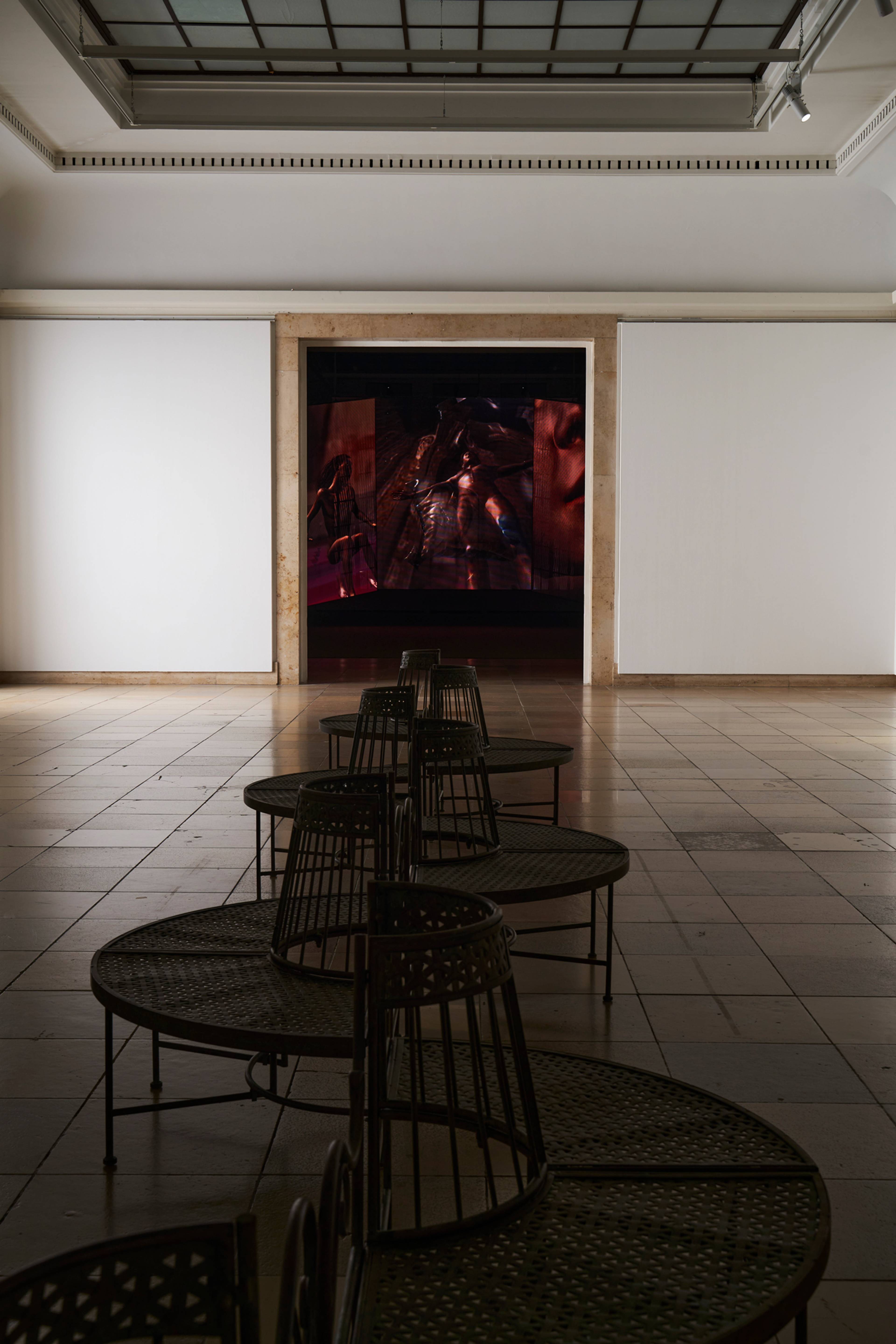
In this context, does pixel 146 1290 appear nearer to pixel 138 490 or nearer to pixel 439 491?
pixel 138 490

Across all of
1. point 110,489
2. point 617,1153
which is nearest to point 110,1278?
point 617,1153

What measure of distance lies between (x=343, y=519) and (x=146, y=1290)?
17349 mm

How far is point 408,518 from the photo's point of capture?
18812 mm

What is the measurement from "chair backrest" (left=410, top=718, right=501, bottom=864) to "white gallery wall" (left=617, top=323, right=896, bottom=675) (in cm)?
980

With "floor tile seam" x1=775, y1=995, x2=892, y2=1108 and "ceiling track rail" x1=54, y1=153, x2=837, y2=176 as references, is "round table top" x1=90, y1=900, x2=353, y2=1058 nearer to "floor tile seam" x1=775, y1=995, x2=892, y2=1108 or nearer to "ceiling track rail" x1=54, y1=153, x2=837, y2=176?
"floor tile seam" x1=775, y1=995, x2=892, y2=1108

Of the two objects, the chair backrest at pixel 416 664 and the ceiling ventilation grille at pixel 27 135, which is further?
the ceiling ventilation grille at pixel 27 135

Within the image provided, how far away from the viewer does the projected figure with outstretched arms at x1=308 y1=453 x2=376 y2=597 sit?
1816 centimetres

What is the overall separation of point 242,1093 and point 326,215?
12113 mm

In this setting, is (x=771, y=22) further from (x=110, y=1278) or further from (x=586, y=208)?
(x=110, y=1278)

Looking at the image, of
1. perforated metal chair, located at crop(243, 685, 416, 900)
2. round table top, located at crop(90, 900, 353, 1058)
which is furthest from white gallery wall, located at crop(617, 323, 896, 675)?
round table top, located at crop(90, 900, 353, 1058)

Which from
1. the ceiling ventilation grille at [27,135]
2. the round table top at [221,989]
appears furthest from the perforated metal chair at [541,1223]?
the ceiling ventilation grille at [27,135]

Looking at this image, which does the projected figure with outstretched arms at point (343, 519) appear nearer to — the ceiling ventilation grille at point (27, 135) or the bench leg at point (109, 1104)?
the ceiling ventilation grille at point (27, 135)

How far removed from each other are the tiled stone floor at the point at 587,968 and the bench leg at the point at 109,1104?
0.03 metres

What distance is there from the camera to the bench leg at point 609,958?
3.95 metres
